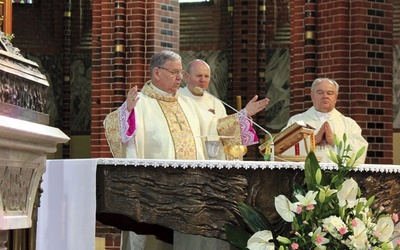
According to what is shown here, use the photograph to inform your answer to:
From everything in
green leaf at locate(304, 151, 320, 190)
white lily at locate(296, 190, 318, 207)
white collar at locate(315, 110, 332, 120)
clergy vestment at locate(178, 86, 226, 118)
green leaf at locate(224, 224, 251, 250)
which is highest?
clergy vestment at locate(178, 86, 226, 118)

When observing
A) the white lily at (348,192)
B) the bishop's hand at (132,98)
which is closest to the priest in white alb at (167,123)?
the bishop's hand at (132,98)

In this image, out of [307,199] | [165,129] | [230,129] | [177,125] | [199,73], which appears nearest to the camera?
[307,199]

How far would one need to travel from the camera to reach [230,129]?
321 inches

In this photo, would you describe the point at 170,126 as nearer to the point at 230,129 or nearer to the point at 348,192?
the point at 230,129

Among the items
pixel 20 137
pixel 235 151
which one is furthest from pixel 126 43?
pixel 20 137

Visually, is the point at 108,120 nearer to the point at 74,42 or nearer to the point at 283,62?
the point at 283,62

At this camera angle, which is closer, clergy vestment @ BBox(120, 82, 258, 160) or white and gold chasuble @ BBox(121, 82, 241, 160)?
clergy vestment @ BBox(120, 82, 258, 160)

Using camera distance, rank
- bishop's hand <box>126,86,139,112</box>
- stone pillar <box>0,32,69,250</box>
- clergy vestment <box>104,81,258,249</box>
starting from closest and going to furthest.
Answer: stone pillar <box>0,32,69,250</box> → bishop's hand <box>126,86,139,112</box> → clergy vestment <box>104,81,258,249</box>

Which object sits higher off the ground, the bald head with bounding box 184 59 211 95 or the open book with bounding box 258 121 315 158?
the bald head with bounding box 184 59 211 95

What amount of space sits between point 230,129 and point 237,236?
1875mm

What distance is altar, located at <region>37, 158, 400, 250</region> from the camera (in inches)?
247

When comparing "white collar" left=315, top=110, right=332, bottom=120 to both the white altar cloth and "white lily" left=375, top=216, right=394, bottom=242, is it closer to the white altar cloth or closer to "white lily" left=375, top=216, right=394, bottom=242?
"white lily" left=375, top=216, right=394, bottom=242

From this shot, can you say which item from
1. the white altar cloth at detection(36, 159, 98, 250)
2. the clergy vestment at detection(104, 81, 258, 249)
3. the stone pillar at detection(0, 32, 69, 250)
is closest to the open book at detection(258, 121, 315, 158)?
the clergy vestment at detection(104, 81, 258, 249)

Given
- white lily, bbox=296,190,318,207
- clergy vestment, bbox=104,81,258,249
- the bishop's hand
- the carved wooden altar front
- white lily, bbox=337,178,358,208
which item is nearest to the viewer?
white lily, bbox=296,190,318,207
